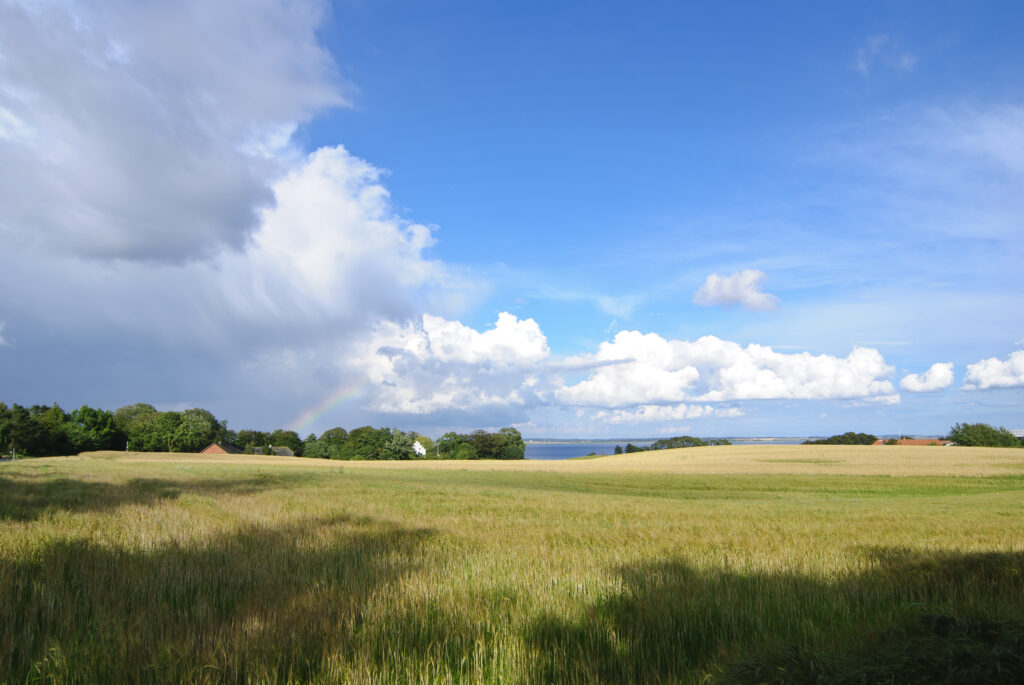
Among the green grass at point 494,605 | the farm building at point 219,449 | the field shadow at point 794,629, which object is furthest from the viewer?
Answer: the farm building at point 219,449

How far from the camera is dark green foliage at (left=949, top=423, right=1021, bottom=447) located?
Answer: 14600cm

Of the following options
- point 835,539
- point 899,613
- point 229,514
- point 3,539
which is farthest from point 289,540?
point 835,539

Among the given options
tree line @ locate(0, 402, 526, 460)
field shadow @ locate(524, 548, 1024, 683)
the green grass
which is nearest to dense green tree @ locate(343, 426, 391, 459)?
tree line @ locate(0, 402, 526, 460)

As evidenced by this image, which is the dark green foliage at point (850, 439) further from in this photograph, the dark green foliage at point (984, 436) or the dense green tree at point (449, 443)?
the dense green tree at point (449, 443)

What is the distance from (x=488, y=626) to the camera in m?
5.14

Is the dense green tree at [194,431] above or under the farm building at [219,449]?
above

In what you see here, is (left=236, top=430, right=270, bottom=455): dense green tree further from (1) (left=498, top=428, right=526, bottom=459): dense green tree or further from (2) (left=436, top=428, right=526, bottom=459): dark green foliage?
(1) (left=498, top=428, right=526, bottom=459): dense green tree

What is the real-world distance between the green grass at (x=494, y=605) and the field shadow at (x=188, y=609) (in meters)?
0.03

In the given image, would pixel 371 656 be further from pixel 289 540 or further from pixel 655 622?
pixel 289 540

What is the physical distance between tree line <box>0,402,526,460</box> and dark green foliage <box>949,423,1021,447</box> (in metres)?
125

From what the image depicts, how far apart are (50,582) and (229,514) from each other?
8.37 meters

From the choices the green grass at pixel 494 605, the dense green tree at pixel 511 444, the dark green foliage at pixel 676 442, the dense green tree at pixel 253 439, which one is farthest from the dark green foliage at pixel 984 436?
the dense green tree at pixel 253 439

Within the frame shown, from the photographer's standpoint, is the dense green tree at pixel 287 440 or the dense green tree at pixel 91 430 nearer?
the dense green tree at pixel 91 430

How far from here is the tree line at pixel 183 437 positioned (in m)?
106
